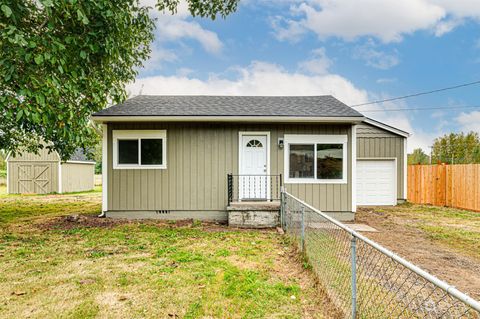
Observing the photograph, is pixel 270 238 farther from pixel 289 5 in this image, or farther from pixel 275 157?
pixel 289 5

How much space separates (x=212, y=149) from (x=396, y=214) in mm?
6232

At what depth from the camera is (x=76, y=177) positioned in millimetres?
19375

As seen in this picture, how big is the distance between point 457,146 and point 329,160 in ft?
82.9

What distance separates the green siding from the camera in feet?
38.5

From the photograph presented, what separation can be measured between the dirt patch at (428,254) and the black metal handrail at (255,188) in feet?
8.23

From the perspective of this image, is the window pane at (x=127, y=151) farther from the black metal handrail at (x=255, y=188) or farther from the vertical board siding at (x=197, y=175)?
the black metal handrail at (x=255, y=188)

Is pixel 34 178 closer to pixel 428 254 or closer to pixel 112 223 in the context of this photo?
pixel 112 223

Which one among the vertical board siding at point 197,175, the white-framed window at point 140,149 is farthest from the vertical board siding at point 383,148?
the white-framed window at point 140,149

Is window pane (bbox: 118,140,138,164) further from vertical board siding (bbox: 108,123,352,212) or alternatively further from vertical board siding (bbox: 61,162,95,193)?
vertical board siding (bbox: 61,162,95,193)

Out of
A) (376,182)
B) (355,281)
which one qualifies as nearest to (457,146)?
(376,182)

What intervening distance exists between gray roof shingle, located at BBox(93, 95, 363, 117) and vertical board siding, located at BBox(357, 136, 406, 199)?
290 centimetres

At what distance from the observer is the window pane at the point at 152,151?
26.9 feet

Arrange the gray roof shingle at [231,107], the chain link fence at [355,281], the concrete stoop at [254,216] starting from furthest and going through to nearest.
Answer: the gray roof shingle at [231,107], the concrete stoop at [254,216], the chain link fence at [355,281]

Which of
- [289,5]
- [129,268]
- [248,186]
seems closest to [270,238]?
[248,186]
